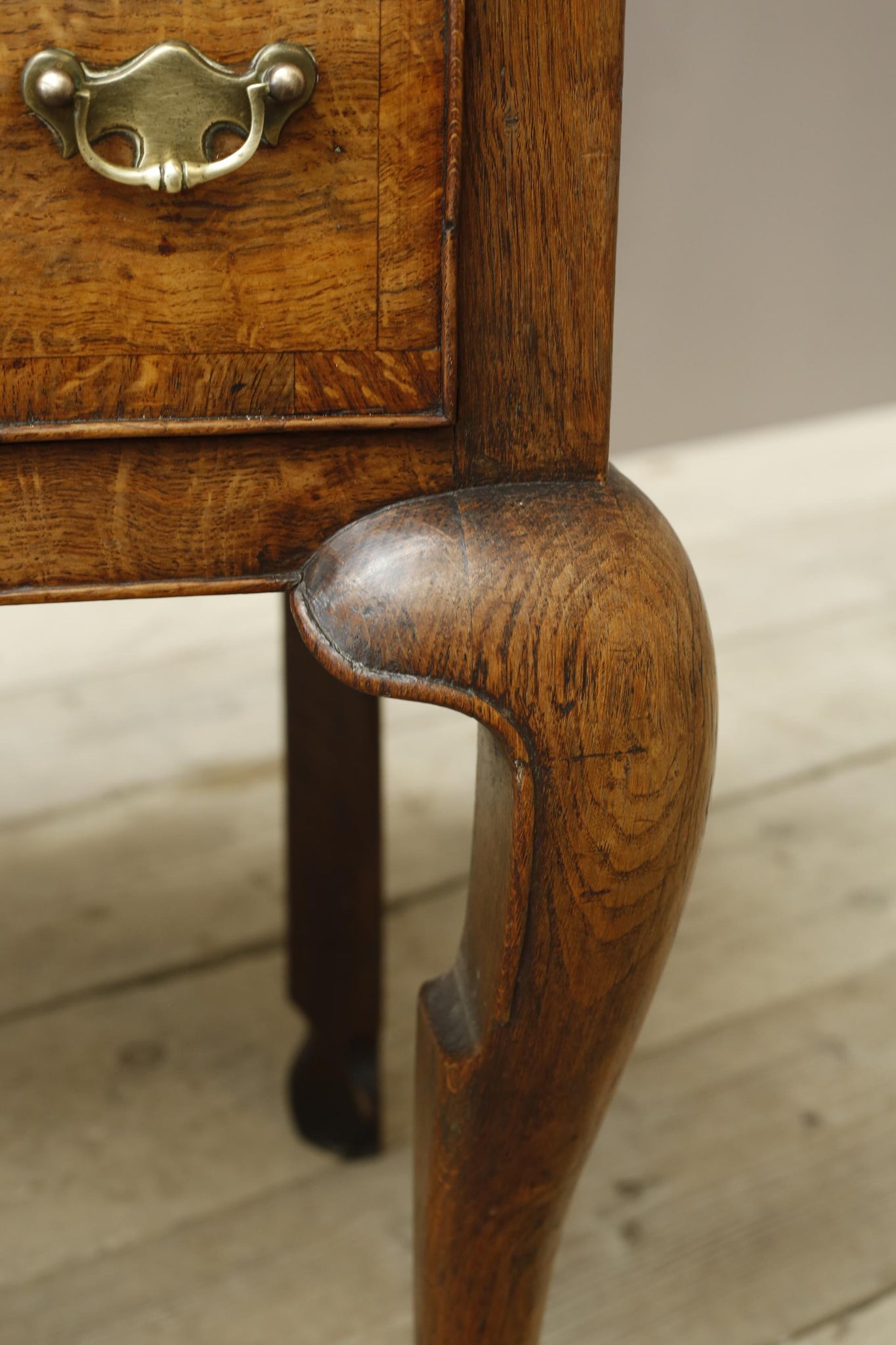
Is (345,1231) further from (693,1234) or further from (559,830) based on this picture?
(559,830)

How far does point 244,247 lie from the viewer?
0.33 meters

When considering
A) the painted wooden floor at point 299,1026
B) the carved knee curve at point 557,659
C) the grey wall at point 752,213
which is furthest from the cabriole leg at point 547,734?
the grey wall at point 752,213

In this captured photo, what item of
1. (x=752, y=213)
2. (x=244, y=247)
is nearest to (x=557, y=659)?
(x=244, y=247)

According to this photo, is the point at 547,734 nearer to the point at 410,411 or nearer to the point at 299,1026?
the point at 410,411

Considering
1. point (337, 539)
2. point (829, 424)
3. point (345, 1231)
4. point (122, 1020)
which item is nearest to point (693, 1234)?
point (345, 1231)

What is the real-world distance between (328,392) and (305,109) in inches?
2.5

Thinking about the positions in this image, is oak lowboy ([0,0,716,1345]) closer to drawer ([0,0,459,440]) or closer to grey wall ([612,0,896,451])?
drawer ([0,0,459,440])

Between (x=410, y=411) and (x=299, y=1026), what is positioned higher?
(x=410, y=411)

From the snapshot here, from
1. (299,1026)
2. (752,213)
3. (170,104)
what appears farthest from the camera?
(752,213)

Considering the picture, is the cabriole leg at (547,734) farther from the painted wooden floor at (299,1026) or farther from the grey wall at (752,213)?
the grey wall at (752,213)

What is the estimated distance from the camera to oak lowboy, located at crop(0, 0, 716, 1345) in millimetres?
318

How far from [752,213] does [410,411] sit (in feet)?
4.84

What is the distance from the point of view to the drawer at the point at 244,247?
31 cm

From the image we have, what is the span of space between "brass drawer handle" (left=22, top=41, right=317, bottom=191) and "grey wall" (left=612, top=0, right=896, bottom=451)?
1279 millimetres
